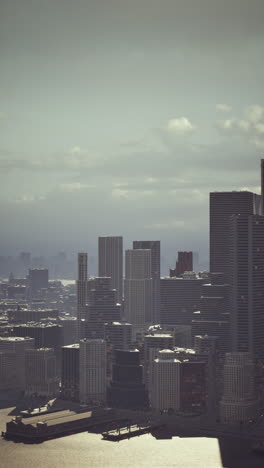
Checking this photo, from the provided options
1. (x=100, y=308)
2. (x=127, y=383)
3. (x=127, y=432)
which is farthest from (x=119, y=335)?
(x=127, y=432)

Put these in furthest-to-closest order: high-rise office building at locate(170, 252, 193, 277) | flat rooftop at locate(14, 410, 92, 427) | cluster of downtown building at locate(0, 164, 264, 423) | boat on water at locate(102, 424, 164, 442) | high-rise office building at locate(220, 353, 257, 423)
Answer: high-rise office building at locate(170, 252, 193, 277) < cluster of downtown building at locate(0, 164, 264, 423) < high-rise office building at locate(220, 353, 257, 423) < flat rooftop at locate(14, 410, 92, 427) < boat on water at locate(102, 424, 164, 442)

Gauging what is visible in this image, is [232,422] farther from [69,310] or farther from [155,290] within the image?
[69,310]

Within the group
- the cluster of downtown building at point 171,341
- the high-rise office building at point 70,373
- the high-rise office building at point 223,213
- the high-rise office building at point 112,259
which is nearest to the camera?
the cluster of downtown building at point 171,341

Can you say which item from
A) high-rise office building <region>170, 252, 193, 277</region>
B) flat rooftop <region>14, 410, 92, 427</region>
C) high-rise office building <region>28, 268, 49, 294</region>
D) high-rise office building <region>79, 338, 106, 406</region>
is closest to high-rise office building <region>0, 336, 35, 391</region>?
high-rise office building <region>79, 338, 106, 406</region>

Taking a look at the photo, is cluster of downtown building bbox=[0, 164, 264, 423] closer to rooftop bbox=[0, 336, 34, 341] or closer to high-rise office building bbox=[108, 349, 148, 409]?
high-rise office building bbox=[108, 349, 148, 409]

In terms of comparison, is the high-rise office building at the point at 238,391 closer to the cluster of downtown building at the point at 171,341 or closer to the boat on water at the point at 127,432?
the cluster of downtown building at the point at 171,341

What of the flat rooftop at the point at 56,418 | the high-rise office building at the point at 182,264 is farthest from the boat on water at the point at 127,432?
the high-rise office building at the point at 182,264
